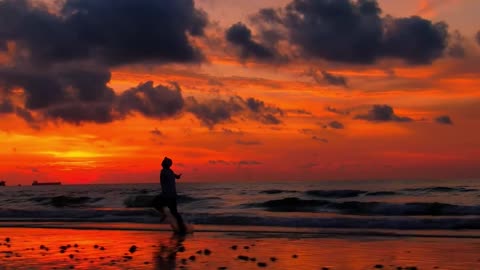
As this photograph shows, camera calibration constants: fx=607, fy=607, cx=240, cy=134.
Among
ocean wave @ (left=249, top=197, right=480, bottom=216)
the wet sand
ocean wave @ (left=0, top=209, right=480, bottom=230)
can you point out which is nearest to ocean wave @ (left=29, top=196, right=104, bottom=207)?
ocean wave @ (left=249, top=197, right=480, bottom=216)

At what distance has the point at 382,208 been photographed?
39.8 m

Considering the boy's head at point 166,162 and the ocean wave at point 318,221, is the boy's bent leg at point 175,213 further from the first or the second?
the ocean wave at point 318,221

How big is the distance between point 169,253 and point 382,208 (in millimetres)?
28370

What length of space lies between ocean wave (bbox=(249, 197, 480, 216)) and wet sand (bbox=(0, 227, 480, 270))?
798 inches

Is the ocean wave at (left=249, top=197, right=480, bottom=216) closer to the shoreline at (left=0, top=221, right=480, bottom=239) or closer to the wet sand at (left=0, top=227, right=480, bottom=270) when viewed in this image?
the shoreline at (left=0, top=221, right=480, bottom=239)

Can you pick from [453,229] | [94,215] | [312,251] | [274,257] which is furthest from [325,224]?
[94,215]

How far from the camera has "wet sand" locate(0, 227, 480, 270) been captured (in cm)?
1181

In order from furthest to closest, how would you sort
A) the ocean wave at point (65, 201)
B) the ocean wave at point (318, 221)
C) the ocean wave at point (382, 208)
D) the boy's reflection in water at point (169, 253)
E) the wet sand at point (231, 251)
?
the ocean wave at point (65, 201)
the ocean wave at point (382, 208)
the ocean wave at point (318, 221)
the wet sand at point (231, 251)
the boy's reflection in water at point (169, 253)

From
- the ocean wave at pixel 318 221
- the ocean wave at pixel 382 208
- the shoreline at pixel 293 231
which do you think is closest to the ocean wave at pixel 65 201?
the ocean wave at pixel 382 208

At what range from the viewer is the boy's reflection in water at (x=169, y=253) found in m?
11.6

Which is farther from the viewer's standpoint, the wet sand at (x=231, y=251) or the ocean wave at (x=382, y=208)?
the ocean wave at (x=382, y=208)

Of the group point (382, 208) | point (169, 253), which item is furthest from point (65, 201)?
point (169, 253)

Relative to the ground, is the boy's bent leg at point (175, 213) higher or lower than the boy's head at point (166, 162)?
lower

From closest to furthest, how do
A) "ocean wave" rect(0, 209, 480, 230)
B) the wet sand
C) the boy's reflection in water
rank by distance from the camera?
the boy's reflection in water → the wet sand → "ocean wave" rect(0, 209, 480, 230)
